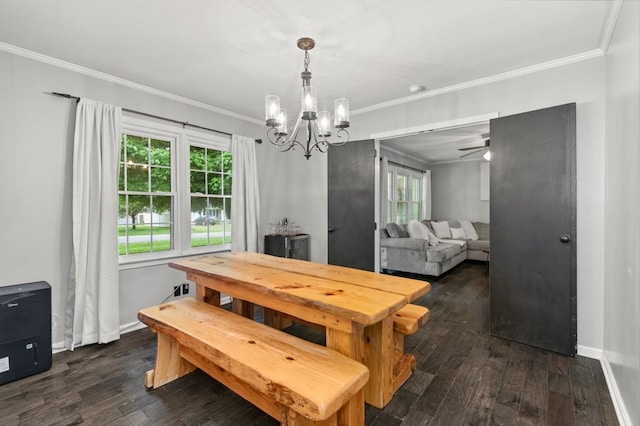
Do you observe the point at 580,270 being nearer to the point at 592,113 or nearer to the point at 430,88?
the point at 592,113

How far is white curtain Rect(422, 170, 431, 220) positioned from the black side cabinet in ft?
15.1

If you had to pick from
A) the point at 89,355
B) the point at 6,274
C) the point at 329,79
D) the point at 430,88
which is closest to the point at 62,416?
the point at 89,355

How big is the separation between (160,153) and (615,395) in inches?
178

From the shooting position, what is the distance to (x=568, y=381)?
2.16 m

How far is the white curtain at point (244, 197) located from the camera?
3.99 metres

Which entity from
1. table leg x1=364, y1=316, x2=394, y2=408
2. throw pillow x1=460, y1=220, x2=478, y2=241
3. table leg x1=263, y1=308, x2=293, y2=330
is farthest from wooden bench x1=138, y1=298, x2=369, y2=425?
throw pillow x1=460, y1=220, x2=478, y2=241

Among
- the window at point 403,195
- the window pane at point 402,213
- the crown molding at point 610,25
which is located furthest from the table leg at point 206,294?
the window pane at point 402,213

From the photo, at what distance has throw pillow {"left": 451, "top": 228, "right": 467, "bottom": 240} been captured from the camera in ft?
22.8

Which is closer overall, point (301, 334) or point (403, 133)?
point (301, 334)

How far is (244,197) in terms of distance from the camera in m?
4.06

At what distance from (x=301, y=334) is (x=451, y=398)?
1.45 meters

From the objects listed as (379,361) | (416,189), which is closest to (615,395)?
(379,361)

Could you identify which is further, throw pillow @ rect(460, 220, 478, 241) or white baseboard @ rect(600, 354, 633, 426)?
throw pillow @ rect(460, 220, 478, 241)

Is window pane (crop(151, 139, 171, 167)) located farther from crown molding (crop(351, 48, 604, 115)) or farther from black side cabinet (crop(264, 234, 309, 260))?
crown molding (crop(351, 48, 604, 115))
